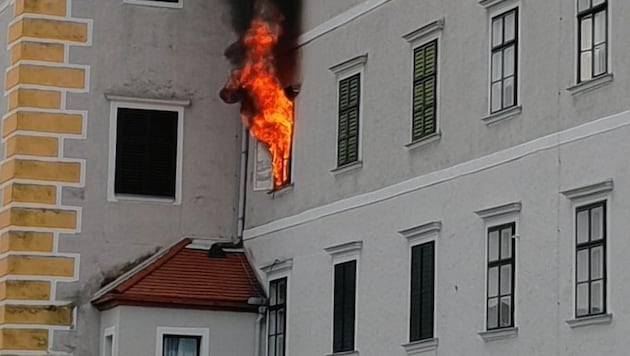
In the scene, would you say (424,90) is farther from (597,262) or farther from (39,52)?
(39,52)

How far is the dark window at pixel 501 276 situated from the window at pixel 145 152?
853 centimetres

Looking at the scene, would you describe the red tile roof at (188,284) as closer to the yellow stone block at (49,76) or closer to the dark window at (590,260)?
the yellow stone block at (49,76)

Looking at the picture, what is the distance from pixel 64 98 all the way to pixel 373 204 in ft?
20.3

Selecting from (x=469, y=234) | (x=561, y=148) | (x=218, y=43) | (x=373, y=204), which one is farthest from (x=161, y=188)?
(x=561, y=148)

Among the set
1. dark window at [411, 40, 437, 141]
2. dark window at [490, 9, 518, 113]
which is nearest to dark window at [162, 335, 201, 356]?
dark window at [411, 40, 437, 141]

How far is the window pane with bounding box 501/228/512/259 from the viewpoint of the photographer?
22.9 meters

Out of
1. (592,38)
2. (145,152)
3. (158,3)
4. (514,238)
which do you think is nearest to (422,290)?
(514,238)

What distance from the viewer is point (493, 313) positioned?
23141mm

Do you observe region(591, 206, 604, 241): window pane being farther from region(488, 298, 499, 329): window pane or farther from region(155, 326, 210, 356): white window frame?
region(155, 326, 210, 356): white window frame

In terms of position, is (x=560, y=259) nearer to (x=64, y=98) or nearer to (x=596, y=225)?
(x=596, y=225)

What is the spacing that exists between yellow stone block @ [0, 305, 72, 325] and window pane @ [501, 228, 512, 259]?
9083 mm

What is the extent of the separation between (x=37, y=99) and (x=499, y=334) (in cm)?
1017

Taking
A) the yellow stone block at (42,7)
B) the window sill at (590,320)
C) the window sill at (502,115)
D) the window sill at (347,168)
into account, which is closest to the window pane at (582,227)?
the window sill at (590,320)

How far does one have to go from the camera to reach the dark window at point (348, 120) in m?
27.1
